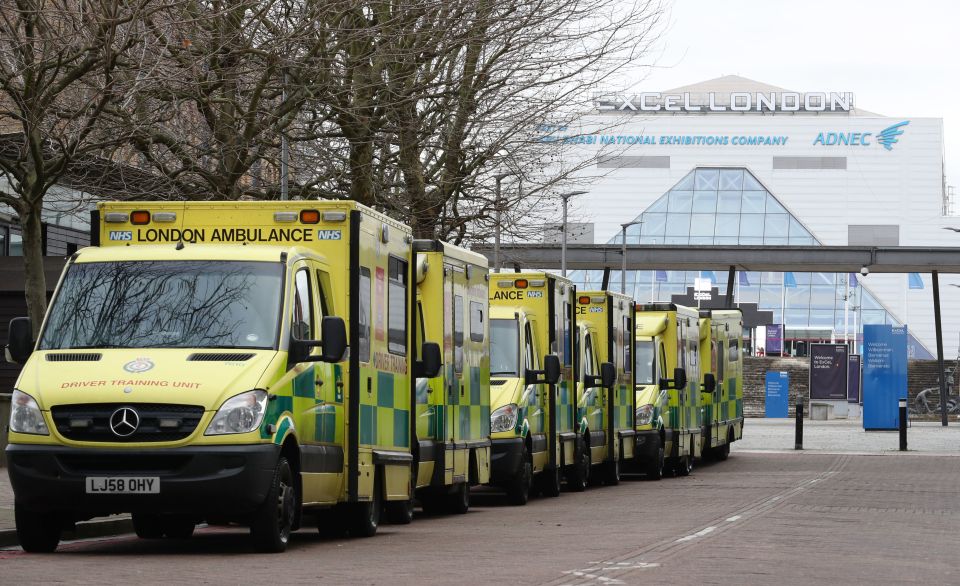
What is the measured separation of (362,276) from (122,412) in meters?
3.01

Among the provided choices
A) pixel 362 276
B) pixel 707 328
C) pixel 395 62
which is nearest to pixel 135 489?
pixel 362 276

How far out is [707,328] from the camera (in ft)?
115

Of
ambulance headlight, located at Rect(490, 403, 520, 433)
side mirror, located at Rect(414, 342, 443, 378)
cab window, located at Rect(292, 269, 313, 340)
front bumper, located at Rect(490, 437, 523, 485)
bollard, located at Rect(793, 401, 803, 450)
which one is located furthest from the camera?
bollard, located at Rect(793, 401, 803, 450)

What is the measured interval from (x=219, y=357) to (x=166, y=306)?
2.60ft

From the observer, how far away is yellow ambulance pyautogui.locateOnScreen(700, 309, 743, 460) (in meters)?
34.8

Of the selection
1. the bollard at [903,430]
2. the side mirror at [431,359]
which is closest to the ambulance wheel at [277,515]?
the side mirror at [431,359]

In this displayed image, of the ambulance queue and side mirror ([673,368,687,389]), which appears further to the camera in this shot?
side mirror ([673,368,687,389])

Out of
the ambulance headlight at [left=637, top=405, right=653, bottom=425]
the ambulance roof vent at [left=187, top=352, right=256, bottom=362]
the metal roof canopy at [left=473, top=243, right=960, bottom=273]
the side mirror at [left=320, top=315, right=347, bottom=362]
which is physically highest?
the metal roof canopy at [left=473, top=243, right=960, bottom=273]

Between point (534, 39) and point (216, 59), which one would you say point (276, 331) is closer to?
point (216, 59)

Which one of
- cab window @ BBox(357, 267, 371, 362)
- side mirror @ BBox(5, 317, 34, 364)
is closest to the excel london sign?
cab window @ BBox(357, 267, 371, 362)

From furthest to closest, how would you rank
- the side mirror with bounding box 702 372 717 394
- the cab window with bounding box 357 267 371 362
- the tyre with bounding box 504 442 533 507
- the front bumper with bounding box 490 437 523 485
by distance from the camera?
the side mirror with bounding box 702 372 717 394 → the tyre with bounding box 504 442 533 507 → the front bumper with bounding box 490 437 523 485 → the cab window with bounding box 357 267 371 362

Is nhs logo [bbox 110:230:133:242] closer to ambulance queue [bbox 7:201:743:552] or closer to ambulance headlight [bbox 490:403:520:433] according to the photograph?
ambulance queue [bbox 7:201:743:552]

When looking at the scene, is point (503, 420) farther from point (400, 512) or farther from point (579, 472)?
point (579, 472)

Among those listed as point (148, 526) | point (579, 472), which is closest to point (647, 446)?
point (579, 472)
